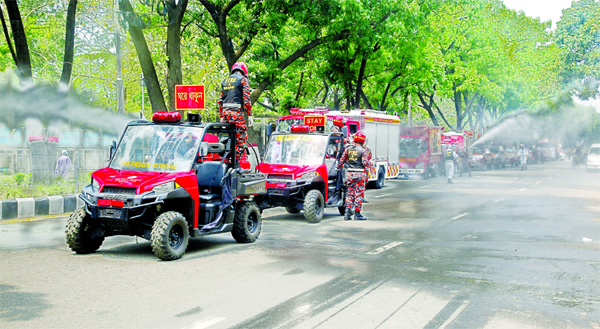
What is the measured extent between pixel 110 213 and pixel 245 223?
2484 millimetres

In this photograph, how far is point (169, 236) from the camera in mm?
8445

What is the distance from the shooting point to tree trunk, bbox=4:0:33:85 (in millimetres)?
16391

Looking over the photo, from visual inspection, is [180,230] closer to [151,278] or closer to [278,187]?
[151,278]

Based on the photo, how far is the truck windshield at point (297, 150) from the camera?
14086 mm

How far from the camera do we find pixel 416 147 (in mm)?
32438

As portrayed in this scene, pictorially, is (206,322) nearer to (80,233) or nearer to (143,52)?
(80,233)

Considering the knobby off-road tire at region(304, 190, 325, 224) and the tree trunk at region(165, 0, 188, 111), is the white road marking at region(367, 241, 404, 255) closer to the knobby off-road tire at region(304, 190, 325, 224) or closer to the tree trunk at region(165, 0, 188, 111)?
the knobby off-road tire at region(304, 190, 325, 224)

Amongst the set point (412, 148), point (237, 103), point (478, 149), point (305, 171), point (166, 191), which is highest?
point (237, 103)

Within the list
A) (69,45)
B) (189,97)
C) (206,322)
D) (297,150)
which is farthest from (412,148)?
(206,322)

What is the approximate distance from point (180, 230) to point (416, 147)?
25099 mm

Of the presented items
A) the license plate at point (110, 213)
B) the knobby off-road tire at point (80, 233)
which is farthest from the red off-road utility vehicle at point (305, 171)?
the license plate at point (110, 213)

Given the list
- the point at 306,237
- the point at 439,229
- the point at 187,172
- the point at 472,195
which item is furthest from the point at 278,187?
the point at 472,195

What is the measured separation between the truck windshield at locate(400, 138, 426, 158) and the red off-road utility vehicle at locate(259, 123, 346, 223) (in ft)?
58.7

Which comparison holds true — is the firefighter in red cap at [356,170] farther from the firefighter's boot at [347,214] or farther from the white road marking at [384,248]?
the white road marking at [384,248]
